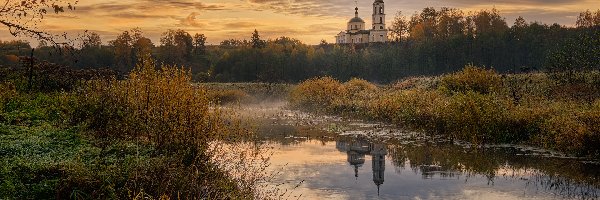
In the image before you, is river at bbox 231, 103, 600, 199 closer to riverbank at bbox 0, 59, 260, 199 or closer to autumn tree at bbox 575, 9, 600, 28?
riverbank at bbox 0, 59, 260, 199

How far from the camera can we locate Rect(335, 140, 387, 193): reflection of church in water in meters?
18.3

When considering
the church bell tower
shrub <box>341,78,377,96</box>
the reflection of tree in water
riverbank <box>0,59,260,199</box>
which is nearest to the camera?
riverbank <box>0,59,260,199</box>

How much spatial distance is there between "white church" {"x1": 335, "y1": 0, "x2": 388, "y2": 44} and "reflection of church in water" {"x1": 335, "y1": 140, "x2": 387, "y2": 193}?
116 metres

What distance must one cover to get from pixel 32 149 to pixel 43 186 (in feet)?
9.70

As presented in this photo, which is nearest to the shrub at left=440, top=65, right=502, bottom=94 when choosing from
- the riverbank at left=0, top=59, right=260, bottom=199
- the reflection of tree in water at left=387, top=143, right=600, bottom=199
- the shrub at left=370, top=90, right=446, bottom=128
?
the shrub at left=370, top=90, right=446, bottom=128

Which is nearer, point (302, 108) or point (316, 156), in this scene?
point (316, 156)

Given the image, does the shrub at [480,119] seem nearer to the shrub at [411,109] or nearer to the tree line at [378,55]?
the shrub at [411,109]

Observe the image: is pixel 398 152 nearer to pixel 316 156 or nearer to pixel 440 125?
pixel 316 156

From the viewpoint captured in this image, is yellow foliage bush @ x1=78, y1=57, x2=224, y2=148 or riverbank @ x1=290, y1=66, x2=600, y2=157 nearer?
yellow foliage bush @ x1=78, y1=57, x2=224, y2=148

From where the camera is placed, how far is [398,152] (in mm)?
22422

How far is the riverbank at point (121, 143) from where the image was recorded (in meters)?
10.3

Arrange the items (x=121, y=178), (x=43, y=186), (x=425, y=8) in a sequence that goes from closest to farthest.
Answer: (x=43, y=186), (x=121, y=178), (x=425, y=8)

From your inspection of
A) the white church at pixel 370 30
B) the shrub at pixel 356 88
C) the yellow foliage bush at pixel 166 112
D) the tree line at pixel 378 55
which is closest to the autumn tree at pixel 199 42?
the tree line at pixel 378 55

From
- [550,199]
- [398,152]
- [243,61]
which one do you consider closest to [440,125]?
[398,152]
